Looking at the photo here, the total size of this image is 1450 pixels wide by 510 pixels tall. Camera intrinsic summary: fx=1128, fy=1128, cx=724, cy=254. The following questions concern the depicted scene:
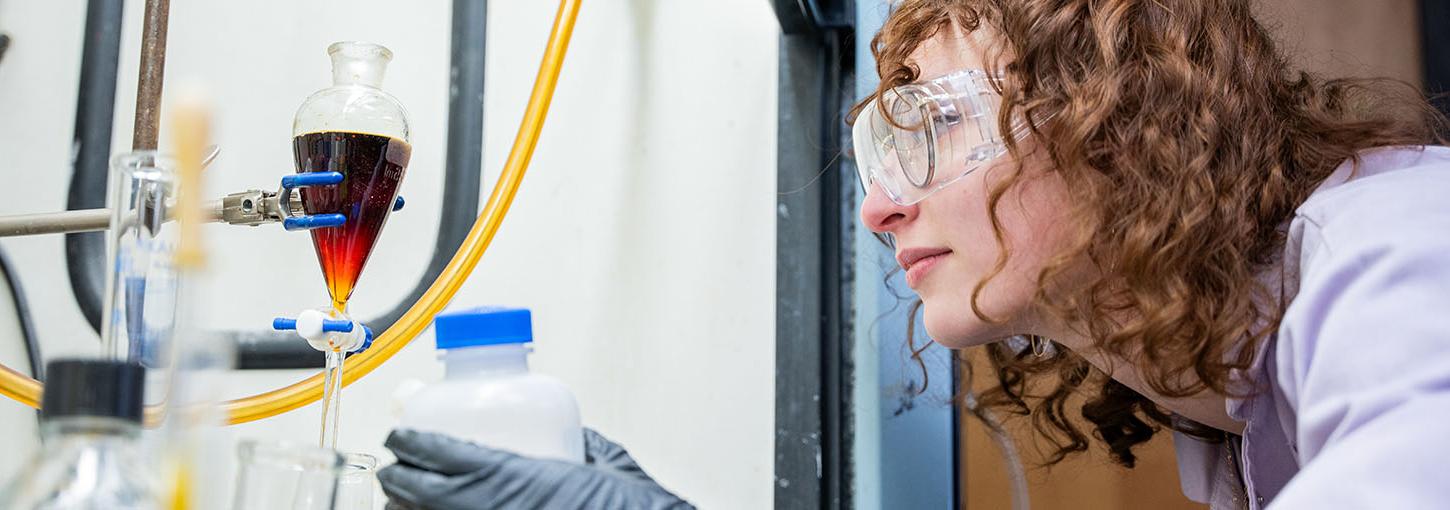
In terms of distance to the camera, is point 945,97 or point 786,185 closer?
point 945,97

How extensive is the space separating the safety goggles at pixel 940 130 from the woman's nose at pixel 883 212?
0.06ft

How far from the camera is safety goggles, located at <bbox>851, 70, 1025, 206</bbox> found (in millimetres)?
970

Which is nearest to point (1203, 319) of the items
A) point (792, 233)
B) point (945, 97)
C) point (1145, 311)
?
point (1145, 311)

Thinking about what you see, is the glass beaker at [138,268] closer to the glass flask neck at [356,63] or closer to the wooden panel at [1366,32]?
the glass flask neck at [356,63]

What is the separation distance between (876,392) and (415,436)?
95 centimetres

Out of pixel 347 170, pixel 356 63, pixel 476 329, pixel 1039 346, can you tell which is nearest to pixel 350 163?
pixel 347 170

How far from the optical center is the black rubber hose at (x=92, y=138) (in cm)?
149

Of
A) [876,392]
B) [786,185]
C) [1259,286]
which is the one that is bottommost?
[876,392]

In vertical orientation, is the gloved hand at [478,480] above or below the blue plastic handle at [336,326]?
below

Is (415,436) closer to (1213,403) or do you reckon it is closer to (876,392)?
(1213,403)

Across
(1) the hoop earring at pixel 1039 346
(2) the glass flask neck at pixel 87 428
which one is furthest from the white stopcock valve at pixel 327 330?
(1) the hoop earring at pixel 1039 346

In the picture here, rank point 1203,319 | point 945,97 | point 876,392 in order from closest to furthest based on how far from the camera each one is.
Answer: point 1203,319 → point 945,97 → point 876,392

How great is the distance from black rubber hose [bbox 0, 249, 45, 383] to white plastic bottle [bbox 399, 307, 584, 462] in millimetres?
1158

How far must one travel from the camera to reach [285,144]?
1549 mm
